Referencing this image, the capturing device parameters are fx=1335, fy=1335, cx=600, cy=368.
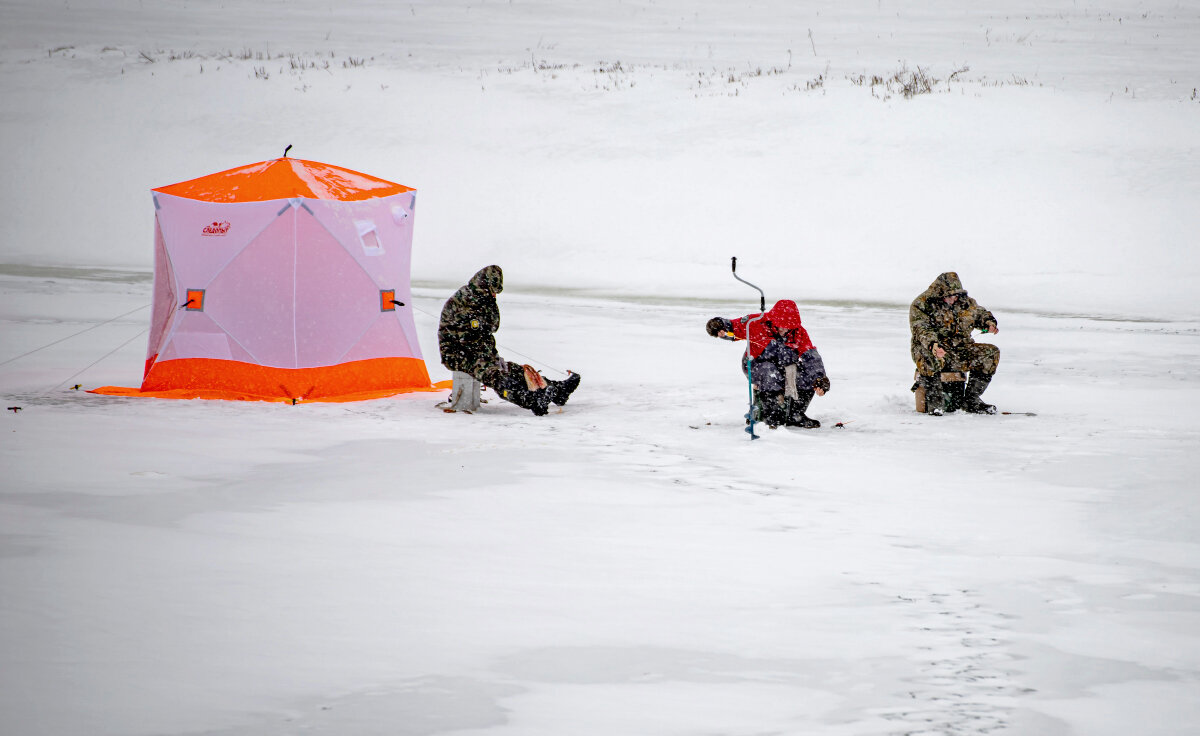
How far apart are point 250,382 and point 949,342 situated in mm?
5444

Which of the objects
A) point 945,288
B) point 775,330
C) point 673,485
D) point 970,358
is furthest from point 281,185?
point 970,358

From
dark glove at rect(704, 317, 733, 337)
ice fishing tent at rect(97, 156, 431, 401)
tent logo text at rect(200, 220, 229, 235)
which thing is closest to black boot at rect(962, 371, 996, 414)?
dark glove at rect(704, 317, 733, 337)

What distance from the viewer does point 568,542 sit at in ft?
19.7

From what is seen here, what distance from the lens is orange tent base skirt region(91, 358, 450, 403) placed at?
10594 millimetres

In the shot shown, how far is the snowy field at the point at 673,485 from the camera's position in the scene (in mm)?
4086

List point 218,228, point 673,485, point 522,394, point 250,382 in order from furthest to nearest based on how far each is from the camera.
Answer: point 218,228 < point 250,382 < point 522,394 < point 673,485

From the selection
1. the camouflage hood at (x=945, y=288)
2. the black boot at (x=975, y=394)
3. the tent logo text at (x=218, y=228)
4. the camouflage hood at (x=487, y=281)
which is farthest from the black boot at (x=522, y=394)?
the black boot at (x=975, y=394)

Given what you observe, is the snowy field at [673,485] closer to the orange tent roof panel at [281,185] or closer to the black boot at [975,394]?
the black boot at [975,394]

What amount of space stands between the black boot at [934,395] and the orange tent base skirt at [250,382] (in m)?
4.30

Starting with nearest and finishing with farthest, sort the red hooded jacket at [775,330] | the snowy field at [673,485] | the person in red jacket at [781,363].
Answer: the snowy field at [673,485] < the person in red jacket at [781,363] < the red hooded jacket at [775,330]

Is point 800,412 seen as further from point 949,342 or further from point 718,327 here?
point 949,342

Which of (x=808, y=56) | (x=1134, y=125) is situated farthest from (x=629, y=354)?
(x=808, y=56)

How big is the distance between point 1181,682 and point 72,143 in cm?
3118

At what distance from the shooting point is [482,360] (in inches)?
398
